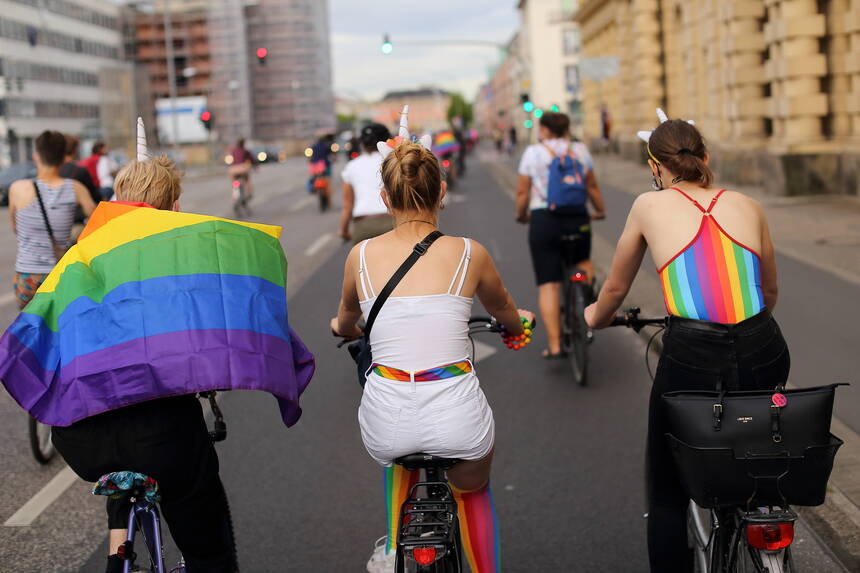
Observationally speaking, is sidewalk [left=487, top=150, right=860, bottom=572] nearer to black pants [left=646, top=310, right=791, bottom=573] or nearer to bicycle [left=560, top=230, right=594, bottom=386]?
black pants [left=646, top=310, right=791, bottom=573]

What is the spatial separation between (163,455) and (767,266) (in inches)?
76.4

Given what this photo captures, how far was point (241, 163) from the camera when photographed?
24.3 meters

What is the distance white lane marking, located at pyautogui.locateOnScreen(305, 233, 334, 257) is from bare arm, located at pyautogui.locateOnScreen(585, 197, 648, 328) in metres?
13.2

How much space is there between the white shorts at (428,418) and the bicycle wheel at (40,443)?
3.49 m

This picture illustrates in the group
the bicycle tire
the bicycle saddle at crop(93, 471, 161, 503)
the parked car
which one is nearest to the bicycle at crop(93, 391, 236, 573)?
the bicycle saddle at crop(93, 471, 161, 503)

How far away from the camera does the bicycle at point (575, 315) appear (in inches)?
299

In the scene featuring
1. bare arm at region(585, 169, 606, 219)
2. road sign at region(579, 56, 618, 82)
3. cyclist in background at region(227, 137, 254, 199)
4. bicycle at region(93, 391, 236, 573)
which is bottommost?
bicycle at region(93, 391, 236, 573)

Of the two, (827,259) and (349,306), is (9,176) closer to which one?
(827,259)

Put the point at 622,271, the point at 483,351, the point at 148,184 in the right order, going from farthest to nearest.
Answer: the point at 483,351
the point at 622,271
the point at 148,184

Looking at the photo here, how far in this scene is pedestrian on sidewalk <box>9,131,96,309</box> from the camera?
649 cm

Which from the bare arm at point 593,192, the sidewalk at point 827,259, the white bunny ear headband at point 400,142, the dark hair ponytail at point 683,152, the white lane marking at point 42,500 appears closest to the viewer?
the dark hair ponytail at point 683,152

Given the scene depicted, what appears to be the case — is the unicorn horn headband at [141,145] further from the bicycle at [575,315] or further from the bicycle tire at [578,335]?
the bicycle tire at [578,335]

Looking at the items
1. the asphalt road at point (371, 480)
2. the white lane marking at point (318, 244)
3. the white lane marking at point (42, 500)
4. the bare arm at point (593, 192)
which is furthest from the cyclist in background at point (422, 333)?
the white lane marking at point (318, 244)

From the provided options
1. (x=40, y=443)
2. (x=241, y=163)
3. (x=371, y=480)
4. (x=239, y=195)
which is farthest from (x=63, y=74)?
(x=371, y=480)
